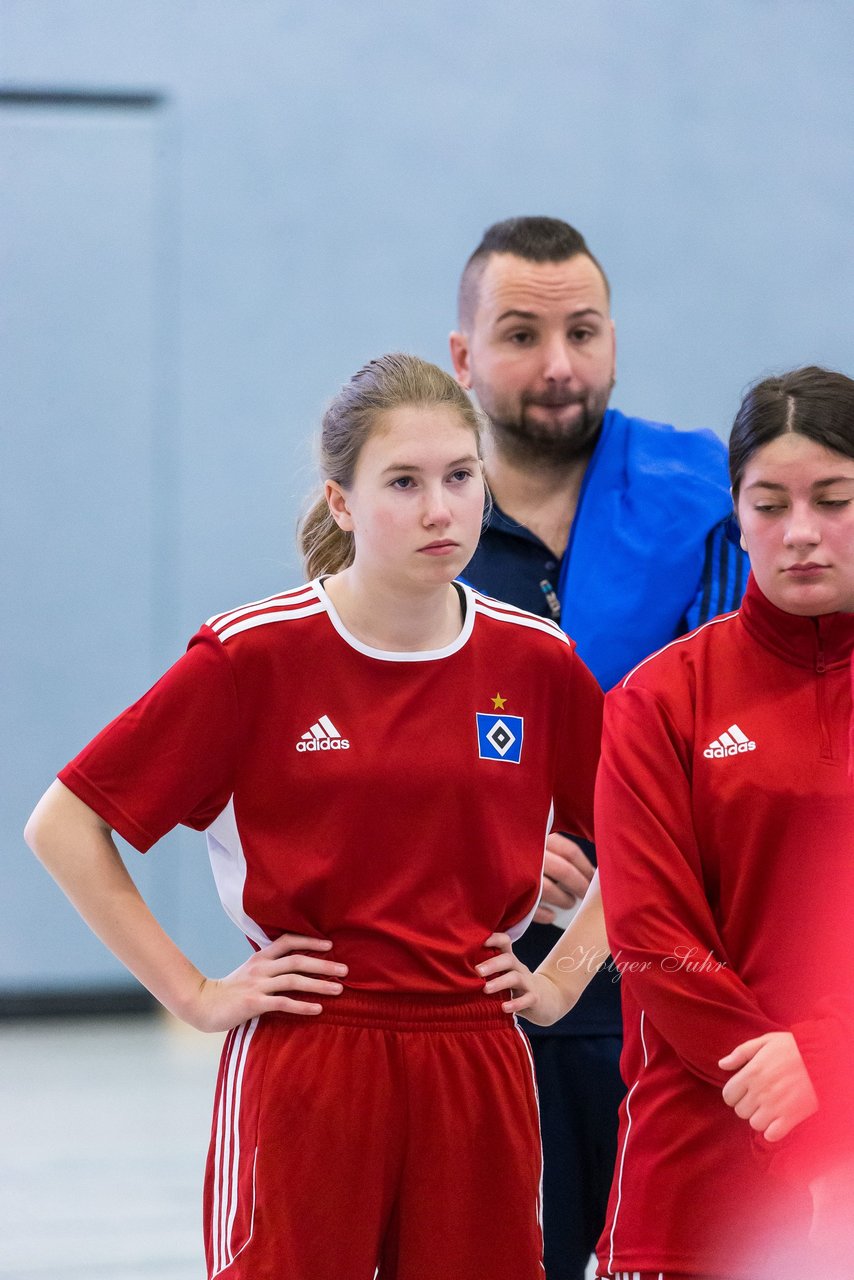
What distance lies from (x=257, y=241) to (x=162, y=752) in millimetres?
4794

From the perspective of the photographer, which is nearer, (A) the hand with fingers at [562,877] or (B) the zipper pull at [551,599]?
(A) the hand with fingers at [562,877]

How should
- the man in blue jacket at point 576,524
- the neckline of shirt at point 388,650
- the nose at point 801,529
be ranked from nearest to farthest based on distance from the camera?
the nose at point 801,529
the neckline of shirt at point 388,650
the man in blue jacket at point 576,524

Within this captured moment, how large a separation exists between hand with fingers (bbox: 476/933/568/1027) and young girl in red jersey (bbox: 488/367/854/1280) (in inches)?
6.5

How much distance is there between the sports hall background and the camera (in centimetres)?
616

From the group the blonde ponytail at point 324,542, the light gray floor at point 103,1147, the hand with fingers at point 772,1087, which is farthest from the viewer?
the light gray floor at point 103,1147

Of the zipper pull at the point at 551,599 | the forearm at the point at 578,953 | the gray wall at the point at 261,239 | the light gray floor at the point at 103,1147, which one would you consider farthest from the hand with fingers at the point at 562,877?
the gray wall at the point at 261,239

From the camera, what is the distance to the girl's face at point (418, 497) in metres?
1.75

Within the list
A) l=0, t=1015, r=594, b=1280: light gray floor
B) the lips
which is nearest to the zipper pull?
the lips

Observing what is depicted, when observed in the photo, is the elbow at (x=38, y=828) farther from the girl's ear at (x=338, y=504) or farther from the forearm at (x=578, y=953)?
the forearm at (x=578, y=953)

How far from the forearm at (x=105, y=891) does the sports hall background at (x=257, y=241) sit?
443cm

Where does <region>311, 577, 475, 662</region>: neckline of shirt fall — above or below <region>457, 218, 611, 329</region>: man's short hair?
below

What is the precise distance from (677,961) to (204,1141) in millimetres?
3328

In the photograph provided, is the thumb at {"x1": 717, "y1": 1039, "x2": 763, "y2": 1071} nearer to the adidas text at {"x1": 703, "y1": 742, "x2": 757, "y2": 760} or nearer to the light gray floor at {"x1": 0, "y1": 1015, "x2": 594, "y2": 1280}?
the adidas text at {"x1": 703, "y1": 742, "x2": 757, "y2": 760}

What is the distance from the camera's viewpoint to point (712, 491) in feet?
7.93
